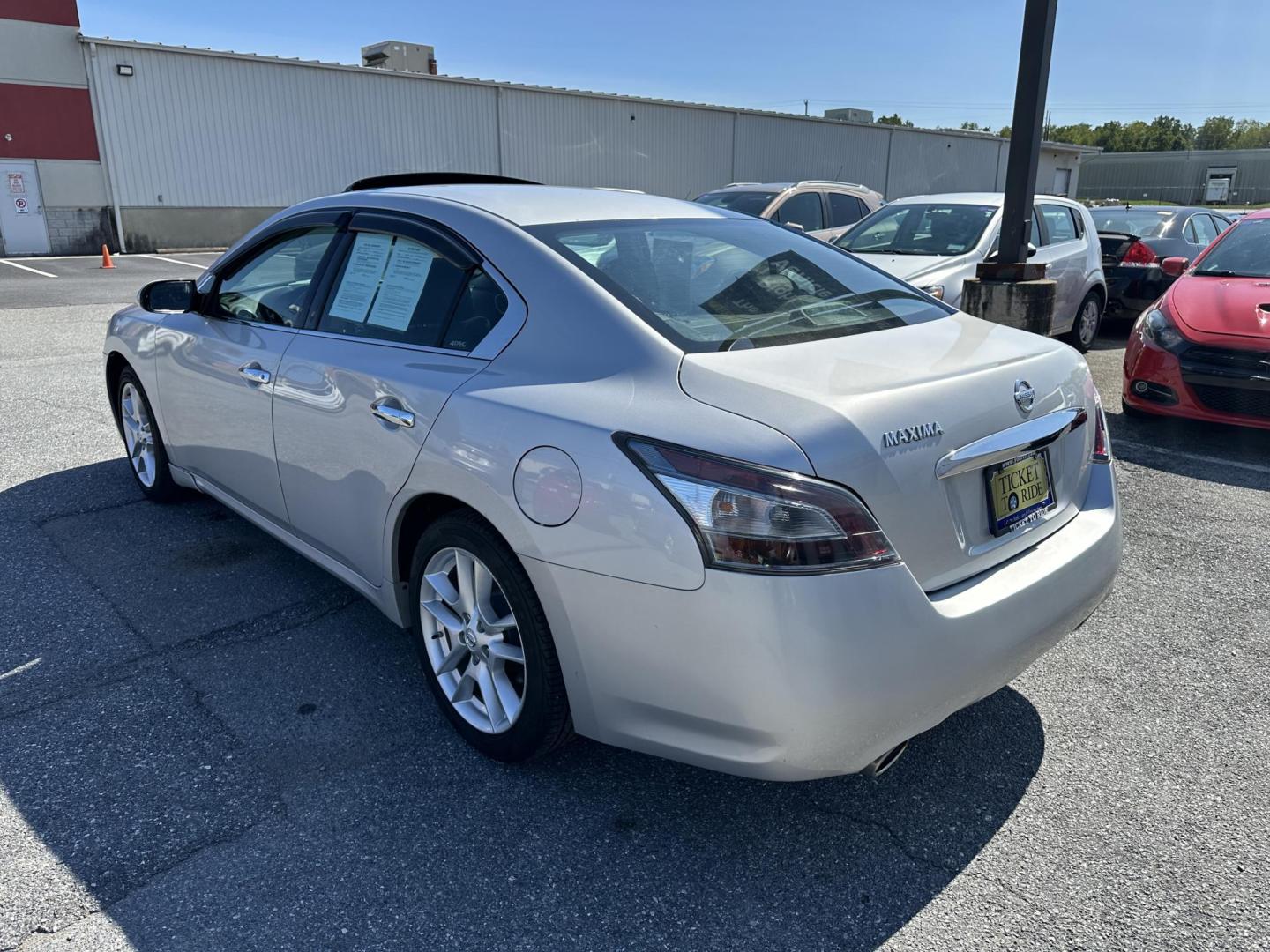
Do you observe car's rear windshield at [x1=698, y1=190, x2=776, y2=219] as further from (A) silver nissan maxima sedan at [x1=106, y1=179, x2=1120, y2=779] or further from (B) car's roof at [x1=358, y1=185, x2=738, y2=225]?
(A) silver nissan maxima sedan at [x1=106, y1=179, x2=1120, y2=779]

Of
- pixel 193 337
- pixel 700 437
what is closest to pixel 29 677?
pixel 193 337

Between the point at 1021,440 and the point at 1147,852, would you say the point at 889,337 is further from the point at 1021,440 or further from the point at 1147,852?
the point at 1147,852

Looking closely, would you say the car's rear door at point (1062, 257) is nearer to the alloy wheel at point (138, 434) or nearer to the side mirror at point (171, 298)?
the side mirror at point (171, 298)

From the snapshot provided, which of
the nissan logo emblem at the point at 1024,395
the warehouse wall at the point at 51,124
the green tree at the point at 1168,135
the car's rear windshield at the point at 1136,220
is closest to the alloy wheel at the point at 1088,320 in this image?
the car's rear windshield at the point at 1136,220

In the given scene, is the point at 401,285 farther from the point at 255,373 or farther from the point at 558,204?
the point at 255,373

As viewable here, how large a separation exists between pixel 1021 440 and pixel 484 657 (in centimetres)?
160

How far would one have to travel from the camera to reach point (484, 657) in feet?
8.95

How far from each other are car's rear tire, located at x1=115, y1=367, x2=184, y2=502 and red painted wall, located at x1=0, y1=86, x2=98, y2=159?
74.6 ft

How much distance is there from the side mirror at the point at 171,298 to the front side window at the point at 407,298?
1129mm

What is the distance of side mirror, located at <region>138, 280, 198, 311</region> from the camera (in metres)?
4.06

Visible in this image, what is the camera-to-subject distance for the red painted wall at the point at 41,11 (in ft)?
73.2

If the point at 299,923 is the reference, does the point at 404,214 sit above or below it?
above

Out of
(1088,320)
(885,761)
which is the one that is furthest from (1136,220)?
(885,761)

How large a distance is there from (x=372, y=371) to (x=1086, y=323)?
29.3 ft
